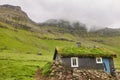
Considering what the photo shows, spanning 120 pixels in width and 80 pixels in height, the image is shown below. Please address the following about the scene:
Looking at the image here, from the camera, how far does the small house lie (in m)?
54.7

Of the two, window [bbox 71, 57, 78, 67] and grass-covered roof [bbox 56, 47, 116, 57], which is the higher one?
grass-covered roof [bbox 56, 47, 116, 57]

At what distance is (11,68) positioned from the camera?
190ft

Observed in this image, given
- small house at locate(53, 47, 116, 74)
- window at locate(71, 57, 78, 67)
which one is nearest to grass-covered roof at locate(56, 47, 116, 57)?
small house at locate(53, 47, 116, 74)

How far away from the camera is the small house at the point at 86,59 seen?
54656mm

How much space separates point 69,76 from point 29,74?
Answer: 9451 mm

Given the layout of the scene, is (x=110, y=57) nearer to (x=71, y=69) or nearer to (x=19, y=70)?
(x=71, y=69)

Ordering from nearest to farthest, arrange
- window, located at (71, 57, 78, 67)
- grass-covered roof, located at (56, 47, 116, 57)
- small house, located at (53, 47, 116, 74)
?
window, located at (71, 57, 78, 67) → small house, located at (53, 47, 116, 74) → grass-covered roof, located at (56, 47, 116, 57)

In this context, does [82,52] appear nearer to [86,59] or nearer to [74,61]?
[86,59]

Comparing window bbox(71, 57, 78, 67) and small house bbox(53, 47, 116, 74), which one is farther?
small house bbox(53, 47, 116, 74)

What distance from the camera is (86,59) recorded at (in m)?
55.4

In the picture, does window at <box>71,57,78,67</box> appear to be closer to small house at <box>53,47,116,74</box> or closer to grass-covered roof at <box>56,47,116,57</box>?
small house at <box>53,47,116,74</box>

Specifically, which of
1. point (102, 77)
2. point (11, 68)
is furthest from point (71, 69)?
point (11, 68)

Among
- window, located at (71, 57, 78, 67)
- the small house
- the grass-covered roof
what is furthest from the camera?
the grass-covered roof

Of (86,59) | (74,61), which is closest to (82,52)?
(86,59)
